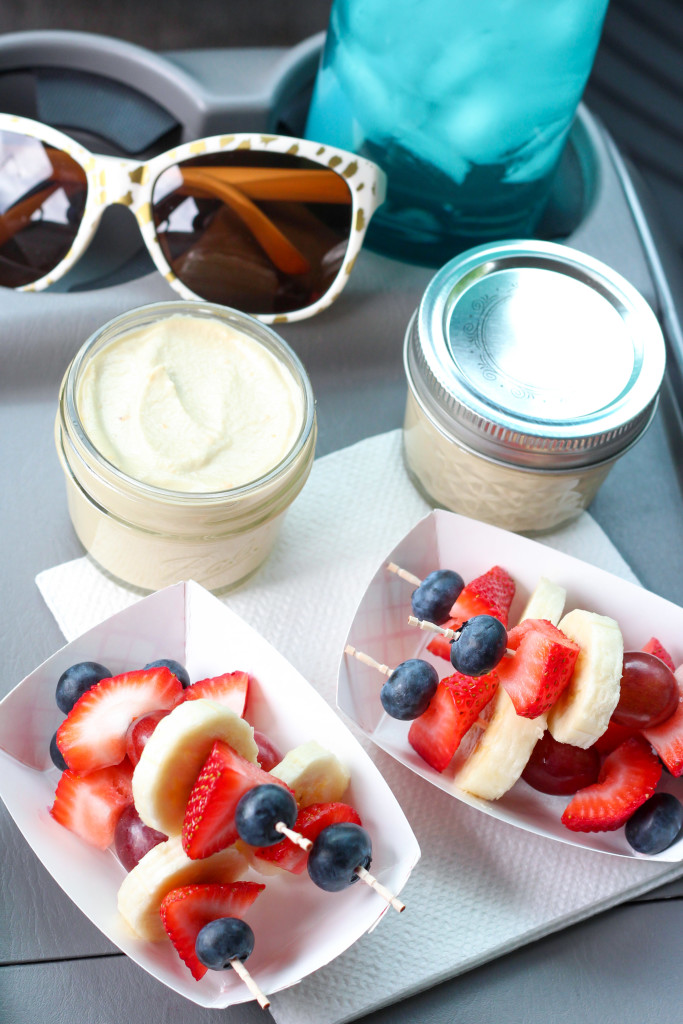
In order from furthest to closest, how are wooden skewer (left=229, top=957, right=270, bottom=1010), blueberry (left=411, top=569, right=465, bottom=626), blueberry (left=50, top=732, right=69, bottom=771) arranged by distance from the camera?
blueberry (left=411, top=569, right=465, bottom=626) < blueberry (left=50, top=732, right=69, bottom=771) < wooden skewer (left=229, top=957, right=270, bottom=1010)

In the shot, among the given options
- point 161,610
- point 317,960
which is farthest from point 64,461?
point 317,960

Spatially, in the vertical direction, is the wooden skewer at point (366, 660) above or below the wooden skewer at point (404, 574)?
below

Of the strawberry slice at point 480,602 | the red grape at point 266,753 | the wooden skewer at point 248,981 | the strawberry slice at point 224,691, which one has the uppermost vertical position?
the strawberry slice at point 480,602

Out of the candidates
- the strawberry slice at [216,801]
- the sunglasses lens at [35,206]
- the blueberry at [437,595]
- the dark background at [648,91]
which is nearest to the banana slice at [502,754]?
the blueberry at [437,595]

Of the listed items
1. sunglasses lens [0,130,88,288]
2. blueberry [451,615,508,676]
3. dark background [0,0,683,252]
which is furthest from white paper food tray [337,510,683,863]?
dark background [0,0,683,252]

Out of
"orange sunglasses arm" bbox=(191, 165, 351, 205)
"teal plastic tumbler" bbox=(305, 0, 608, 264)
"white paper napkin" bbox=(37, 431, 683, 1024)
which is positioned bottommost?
"white paper napkin" bbox=(37, 431, 683, 1024)

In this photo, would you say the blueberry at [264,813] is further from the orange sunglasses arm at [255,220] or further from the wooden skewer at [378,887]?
the orange sunglasses arm at [255,220]

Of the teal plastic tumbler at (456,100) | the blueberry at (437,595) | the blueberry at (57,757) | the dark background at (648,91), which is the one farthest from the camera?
the dark background at (648,91)

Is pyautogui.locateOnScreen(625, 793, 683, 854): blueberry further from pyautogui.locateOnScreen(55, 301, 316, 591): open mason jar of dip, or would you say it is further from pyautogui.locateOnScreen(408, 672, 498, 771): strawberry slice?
pyautogui.locateOnScreen(55, 301, 316, 591): open mason jar of dip
